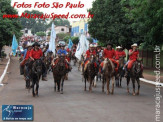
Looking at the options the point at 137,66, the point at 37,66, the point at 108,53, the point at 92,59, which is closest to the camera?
the point at 37,66

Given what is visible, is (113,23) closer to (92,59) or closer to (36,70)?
(92,59)

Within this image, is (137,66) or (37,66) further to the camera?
(137,66)

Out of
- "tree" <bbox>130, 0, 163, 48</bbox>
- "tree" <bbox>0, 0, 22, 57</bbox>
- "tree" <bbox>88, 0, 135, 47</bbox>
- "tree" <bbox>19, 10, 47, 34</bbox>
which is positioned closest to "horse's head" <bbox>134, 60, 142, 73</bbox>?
"tree" <bbox>130, 0, 163, 48</bbox>

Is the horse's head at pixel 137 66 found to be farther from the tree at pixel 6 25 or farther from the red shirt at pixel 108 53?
the tree at pixel 6 25

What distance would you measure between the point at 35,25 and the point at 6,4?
123 metres

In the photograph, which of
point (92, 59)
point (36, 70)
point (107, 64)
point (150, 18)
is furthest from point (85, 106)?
point (150, 18)

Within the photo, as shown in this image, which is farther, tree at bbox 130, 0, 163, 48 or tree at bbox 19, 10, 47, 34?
tree at bbox 19, 10, 47, 34

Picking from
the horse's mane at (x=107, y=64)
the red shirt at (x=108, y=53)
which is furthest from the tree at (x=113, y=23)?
the horse's mane at (x=107, y=64)

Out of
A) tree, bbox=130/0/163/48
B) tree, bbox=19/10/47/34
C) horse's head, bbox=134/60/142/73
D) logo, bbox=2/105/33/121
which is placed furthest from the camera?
tree, bbox=19/10/47/34

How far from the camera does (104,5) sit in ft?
118

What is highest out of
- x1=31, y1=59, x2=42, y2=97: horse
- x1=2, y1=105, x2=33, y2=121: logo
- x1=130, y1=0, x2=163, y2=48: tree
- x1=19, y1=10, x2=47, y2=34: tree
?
x1=19, y1=10, x2=47, y2=34: tree

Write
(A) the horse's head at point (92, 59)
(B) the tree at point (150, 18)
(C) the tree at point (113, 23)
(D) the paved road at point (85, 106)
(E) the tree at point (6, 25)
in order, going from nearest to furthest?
1. (D) the paved road at point (85, 106)
2. (A) the horse's head at point (92, 59)
3. (B) the tree at point (150, 18)
4. (C) the tree at point (113, 23)
5. (E) the tree at point (6, 25)

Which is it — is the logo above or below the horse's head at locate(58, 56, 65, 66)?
below

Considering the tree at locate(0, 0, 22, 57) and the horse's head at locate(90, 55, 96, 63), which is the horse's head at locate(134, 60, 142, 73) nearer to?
the horse's head at locate(90, 55, 96, 63)
